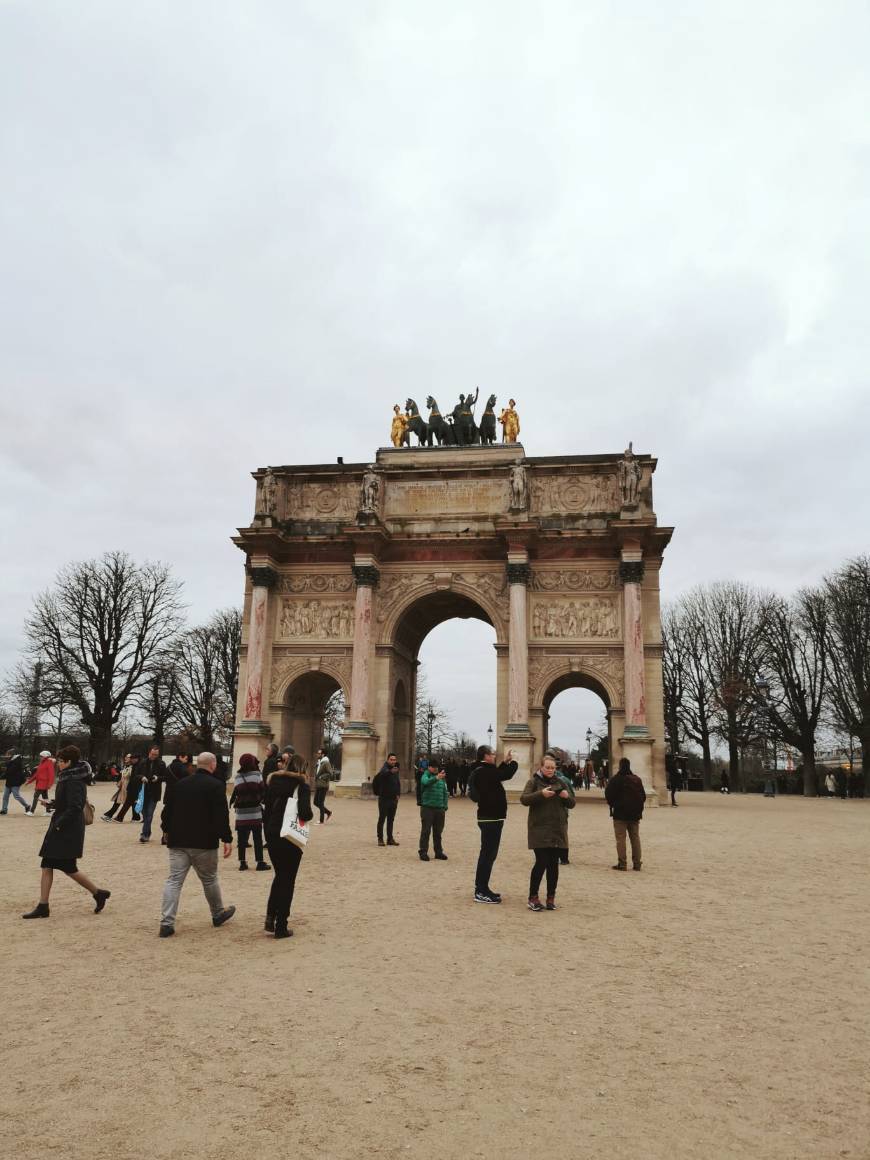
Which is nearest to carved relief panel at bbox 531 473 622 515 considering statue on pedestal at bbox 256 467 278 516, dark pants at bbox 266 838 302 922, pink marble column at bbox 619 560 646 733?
pink marble column at bbox 619 560 646 733

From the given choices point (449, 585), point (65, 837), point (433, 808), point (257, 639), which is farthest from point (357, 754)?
point (65, 837)

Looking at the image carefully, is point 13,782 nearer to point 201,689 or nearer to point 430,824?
point 430,824

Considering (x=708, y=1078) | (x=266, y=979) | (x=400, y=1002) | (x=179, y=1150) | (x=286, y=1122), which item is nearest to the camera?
(x=179, y=1150)

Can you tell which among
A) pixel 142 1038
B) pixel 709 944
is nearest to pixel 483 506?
pixel 709 944

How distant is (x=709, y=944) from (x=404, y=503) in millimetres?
27058

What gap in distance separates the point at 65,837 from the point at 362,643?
2316 cm


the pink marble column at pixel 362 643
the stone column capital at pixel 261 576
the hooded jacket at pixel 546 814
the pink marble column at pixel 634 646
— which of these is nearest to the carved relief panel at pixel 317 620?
the pink marble column at pixel 362 643

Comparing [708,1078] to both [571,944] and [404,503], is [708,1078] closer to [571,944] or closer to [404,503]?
[571,944]

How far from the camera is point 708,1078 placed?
4.79m

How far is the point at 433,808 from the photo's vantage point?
43.6 ft

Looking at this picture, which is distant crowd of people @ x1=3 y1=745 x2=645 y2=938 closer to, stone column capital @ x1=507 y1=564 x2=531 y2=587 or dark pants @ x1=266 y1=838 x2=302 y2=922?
dark pants @ x1=266 y1=838 x2=302 y2=922

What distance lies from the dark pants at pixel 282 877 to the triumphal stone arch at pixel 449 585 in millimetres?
22462

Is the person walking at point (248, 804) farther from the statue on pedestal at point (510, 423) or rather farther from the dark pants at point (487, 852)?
the statue on pedestal at point (510, 423)

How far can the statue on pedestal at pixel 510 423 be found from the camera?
35062 mm
